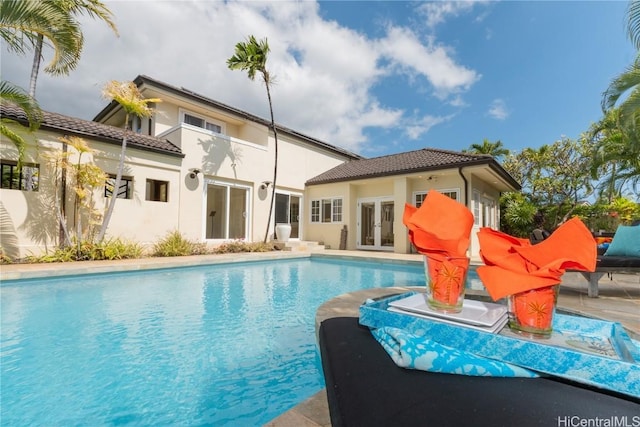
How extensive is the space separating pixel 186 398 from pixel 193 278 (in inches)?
203

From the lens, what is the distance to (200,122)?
43.2 feet

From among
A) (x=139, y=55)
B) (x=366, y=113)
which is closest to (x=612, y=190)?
(x=366, y=113)

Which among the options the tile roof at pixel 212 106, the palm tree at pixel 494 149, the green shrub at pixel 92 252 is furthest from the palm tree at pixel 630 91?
the palm tree at pixel 494 149

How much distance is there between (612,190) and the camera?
12805 millimetres

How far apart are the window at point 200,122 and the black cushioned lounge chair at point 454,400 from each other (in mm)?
13907

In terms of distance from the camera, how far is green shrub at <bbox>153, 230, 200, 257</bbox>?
9.52 meters

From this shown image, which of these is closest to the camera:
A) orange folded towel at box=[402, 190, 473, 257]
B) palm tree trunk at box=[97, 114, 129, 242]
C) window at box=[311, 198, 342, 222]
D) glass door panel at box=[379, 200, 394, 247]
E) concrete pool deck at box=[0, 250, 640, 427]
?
orange folded towel at box=[402, 190, 473, 257]

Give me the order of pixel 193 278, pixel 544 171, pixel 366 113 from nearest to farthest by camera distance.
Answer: pixel 193 278
pixel 544 171
pixel 366 113

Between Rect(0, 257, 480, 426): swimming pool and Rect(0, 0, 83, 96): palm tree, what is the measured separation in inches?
195

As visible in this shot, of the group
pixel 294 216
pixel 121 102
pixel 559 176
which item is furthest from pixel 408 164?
pixel 559 176

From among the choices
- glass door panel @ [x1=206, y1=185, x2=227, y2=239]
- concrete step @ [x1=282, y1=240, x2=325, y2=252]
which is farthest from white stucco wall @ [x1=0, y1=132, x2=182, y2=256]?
concrete step @ [x1=282, y1=240, x2=325, y2=252]

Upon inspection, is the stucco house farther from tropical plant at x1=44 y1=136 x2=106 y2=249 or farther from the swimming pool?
the swimming pool

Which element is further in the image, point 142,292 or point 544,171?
point 544,171

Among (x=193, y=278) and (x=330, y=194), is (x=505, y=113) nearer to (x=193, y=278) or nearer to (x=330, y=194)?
(x=330, y=194)
